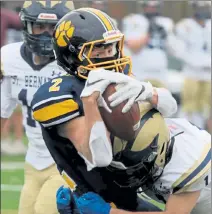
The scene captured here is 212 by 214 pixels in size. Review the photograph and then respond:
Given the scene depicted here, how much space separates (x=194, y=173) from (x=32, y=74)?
1675 millimetres

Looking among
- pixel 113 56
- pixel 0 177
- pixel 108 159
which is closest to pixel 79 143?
pixel 108 159

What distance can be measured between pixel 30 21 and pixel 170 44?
596cm

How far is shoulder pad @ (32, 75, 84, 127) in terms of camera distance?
3.17m

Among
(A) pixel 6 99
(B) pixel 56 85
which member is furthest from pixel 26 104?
(B) pixel 56 85

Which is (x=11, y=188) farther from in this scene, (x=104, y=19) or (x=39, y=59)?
(x=104, y=19)

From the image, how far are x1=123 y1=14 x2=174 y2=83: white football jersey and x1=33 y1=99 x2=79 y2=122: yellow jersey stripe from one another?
20.1ft

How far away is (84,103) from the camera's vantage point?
9.75ft

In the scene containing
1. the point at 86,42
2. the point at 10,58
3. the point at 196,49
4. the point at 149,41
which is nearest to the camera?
the point at 86,42

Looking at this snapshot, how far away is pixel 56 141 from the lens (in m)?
3.32

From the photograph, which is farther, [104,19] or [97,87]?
[104,19]

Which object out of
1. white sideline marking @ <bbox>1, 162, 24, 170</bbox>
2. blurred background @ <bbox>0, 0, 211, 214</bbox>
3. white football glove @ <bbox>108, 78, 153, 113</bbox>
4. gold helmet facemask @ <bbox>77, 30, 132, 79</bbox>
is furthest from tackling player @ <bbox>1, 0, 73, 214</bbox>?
blurred background @ <bbox>0, 0, 211, 214</bbox>

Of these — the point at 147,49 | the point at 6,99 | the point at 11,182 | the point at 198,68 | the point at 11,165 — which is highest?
the point at 6,99

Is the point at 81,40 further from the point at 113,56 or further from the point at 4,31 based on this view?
the point at 4,31

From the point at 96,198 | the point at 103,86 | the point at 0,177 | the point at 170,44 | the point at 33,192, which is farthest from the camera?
the point at 170,44
